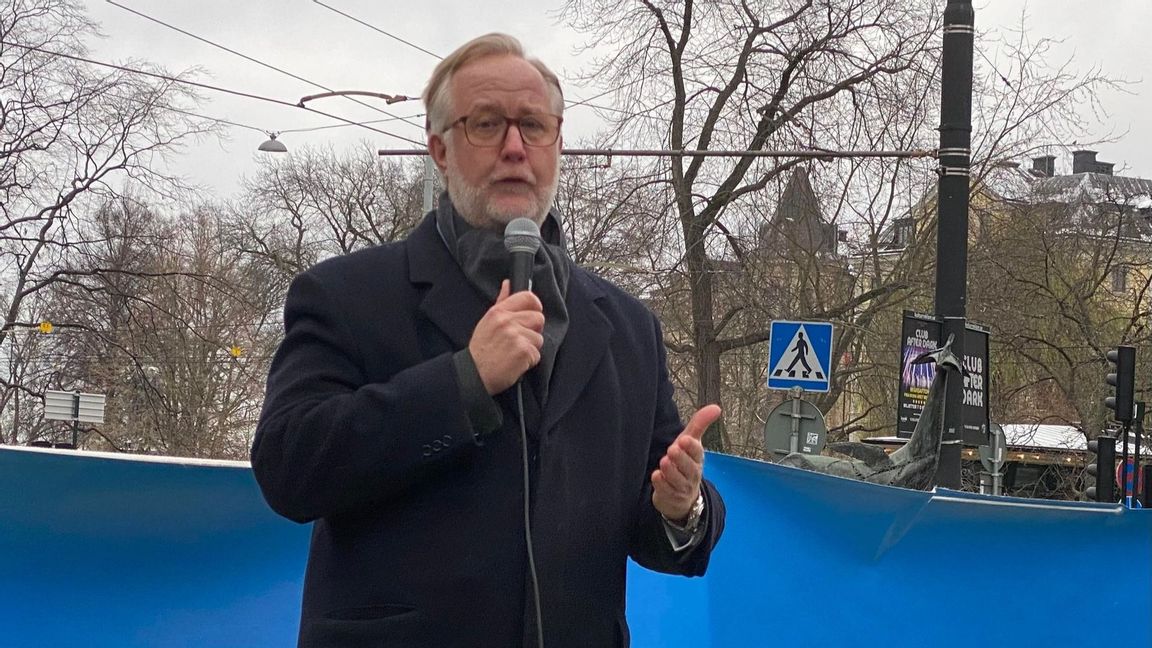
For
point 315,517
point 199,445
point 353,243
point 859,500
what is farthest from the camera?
point 353,243

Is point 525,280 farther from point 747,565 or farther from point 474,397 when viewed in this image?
point 747,565

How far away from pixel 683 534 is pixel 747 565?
6.60 feet

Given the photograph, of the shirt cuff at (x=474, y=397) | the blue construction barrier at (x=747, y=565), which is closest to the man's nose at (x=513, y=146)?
the shirt cuff at (x=474, y=397)

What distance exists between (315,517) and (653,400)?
0.62 metres

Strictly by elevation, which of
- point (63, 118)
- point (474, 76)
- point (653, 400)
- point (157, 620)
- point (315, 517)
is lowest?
point (157, 620)

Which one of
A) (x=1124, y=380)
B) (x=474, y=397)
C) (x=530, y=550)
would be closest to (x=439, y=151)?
(x=474, y=397)

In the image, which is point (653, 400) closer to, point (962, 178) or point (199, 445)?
point (962, 178)

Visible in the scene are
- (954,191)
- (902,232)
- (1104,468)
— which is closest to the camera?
(954,191)

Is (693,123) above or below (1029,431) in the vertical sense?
above

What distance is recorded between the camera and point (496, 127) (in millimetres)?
2295

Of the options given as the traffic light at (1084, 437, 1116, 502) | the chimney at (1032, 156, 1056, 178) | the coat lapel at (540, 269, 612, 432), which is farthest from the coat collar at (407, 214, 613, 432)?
the chimney at (1032, 156, 1056, 178)

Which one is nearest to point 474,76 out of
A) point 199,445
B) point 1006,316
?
point 1006,316

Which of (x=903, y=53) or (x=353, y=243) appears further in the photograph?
(x=353, y=243)

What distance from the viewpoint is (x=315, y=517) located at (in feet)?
6.73
